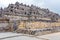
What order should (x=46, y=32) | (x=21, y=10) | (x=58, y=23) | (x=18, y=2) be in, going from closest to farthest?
1. (x=46, y=32)
2. (x=58, y=23)
3. (x=21, y=10)
4. (x=18, y=2)

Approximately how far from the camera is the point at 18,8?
11.7 meters

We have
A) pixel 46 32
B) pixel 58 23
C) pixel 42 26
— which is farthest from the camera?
pixel 58 23

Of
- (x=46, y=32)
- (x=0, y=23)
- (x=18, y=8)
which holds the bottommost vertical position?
(x=46, y=32)

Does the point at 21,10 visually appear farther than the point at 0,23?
Yes

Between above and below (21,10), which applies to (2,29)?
below

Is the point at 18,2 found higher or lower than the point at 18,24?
higher

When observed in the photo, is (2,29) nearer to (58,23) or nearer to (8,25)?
(8,25)

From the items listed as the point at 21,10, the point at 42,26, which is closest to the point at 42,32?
the point at 42,26

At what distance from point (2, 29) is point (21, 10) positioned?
430cm

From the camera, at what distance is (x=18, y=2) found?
42.5 ft

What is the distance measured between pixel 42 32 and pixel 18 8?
5179mm

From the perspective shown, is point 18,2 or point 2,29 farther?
point 18,2

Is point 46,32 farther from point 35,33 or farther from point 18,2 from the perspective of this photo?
point 18,2

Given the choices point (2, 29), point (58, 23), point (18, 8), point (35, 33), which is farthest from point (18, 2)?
point (35, 33)
